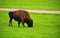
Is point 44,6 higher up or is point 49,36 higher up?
point 49,36

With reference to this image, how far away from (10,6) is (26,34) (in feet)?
45.9

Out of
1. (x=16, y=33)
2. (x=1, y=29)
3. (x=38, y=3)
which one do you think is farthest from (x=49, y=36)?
(x=38, y=3)

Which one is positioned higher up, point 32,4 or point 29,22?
point 29,22

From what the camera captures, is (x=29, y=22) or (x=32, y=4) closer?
(x=29, y=22)

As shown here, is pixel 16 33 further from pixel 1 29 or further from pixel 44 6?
pixel 44 6

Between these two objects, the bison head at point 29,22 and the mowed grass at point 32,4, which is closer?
the bison head at point 29,22

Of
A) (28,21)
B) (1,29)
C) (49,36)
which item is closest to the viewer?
(49,36)

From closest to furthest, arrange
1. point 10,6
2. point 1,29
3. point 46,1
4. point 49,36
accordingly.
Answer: point 49,36 < point 1,29 < point 10,6 < point 46,1

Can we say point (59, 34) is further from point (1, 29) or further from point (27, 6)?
point (27, 6)

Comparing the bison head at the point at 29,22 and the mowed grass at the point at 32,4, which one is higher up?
the bison head at the point at 29,22

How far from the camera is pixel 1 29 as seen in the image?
47.0 ft

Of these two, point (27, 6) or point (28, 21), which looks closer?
point (28, 21)

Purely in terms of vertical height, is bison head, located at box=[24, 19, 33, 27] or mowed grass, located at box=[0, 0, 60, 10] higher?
bison head, located at box=[24, 19, 33, 27]

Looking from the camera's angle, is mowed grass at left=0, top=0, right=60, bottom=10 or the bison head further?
mowed grass at left=0, top=0, right=60, bottom=10
